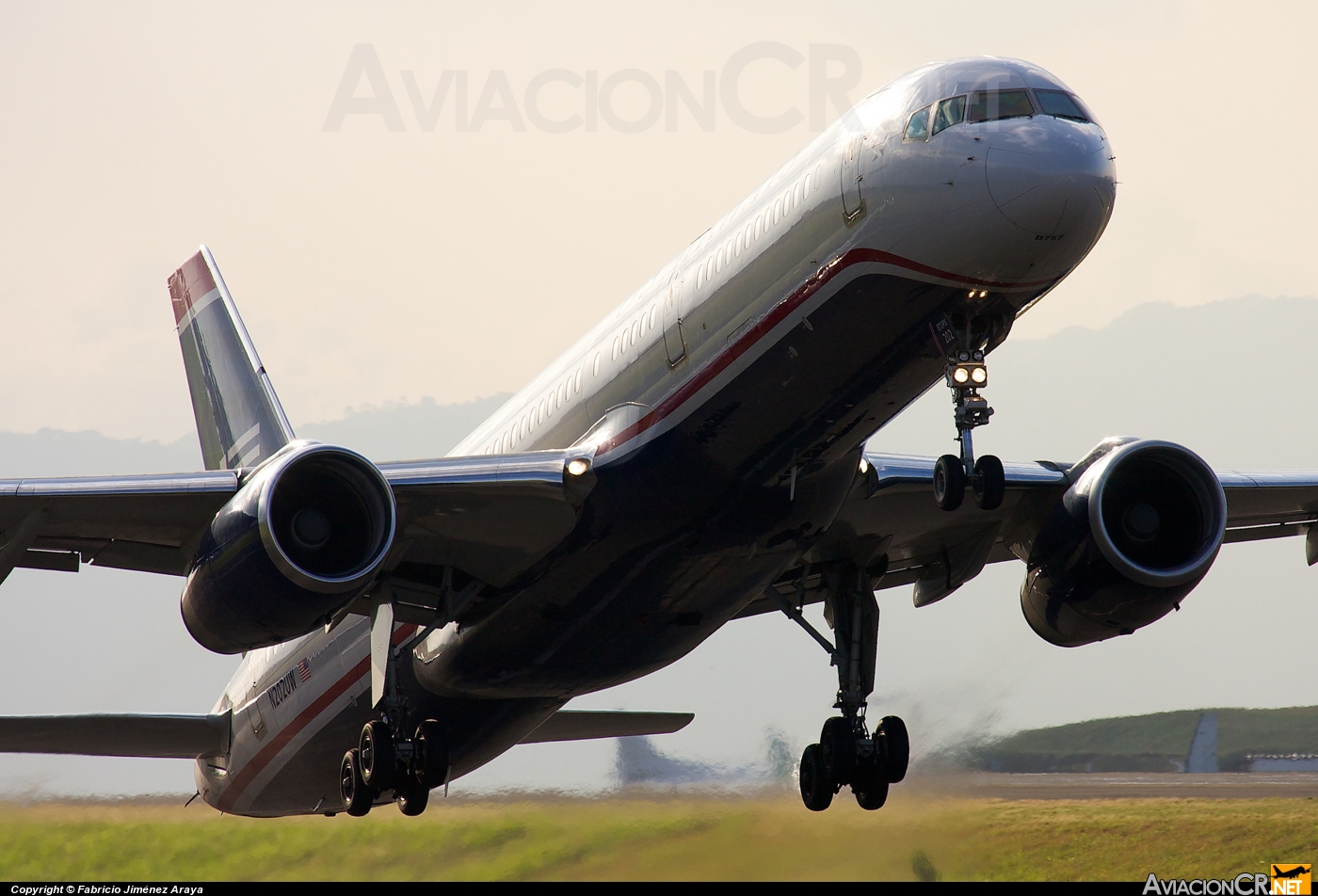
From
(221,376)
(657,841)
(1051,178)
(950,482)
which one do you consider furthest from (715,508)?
(221,376)

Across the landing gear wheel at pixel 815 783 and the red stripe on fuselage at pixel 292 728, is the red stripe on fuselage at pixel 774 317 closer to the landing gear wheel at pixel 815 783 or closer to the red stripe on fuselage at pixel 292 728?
the red stripe on fuselage at pixel 292 728

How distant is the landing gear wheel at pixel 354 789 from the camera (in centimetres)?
1948

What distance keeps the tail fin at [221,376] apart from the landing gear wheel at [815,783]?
10.2 meters

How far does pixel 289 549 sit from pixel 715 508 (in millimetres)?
4775

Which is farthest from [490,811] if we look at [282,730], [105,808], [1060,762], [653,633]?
[1060,762]

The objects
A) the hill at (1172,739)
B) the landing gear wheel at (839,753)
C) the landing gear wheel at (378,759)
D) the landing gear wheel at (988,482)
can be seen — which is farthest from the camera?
the hill at (1172,739)

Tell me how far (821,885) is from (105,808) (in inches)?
507

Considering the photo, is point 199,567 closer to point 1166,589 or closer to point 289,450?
point 289,450

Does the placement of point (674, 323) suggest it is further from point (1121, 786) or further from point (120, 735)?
point (1121, 786)

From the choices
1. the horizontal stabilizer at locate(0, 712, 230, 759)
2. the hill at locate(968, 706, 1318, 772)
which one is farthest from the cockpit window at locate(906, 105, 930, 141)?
the hill at locate(968, 706, 1318, 772)

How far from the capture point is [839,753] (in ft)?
68.4

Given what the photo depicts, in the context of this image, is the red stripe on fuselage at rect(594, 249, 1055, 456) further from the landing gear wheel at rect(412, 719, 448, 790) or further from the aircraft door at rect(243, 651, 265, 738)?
the aircraft door at rect(243, 651, 265, 738)

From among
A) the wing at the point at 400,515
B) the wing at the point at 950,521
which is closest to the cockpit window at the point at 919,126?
the wing at the point at 400,515

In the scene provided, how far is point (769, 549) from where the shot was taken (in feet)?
57.8
